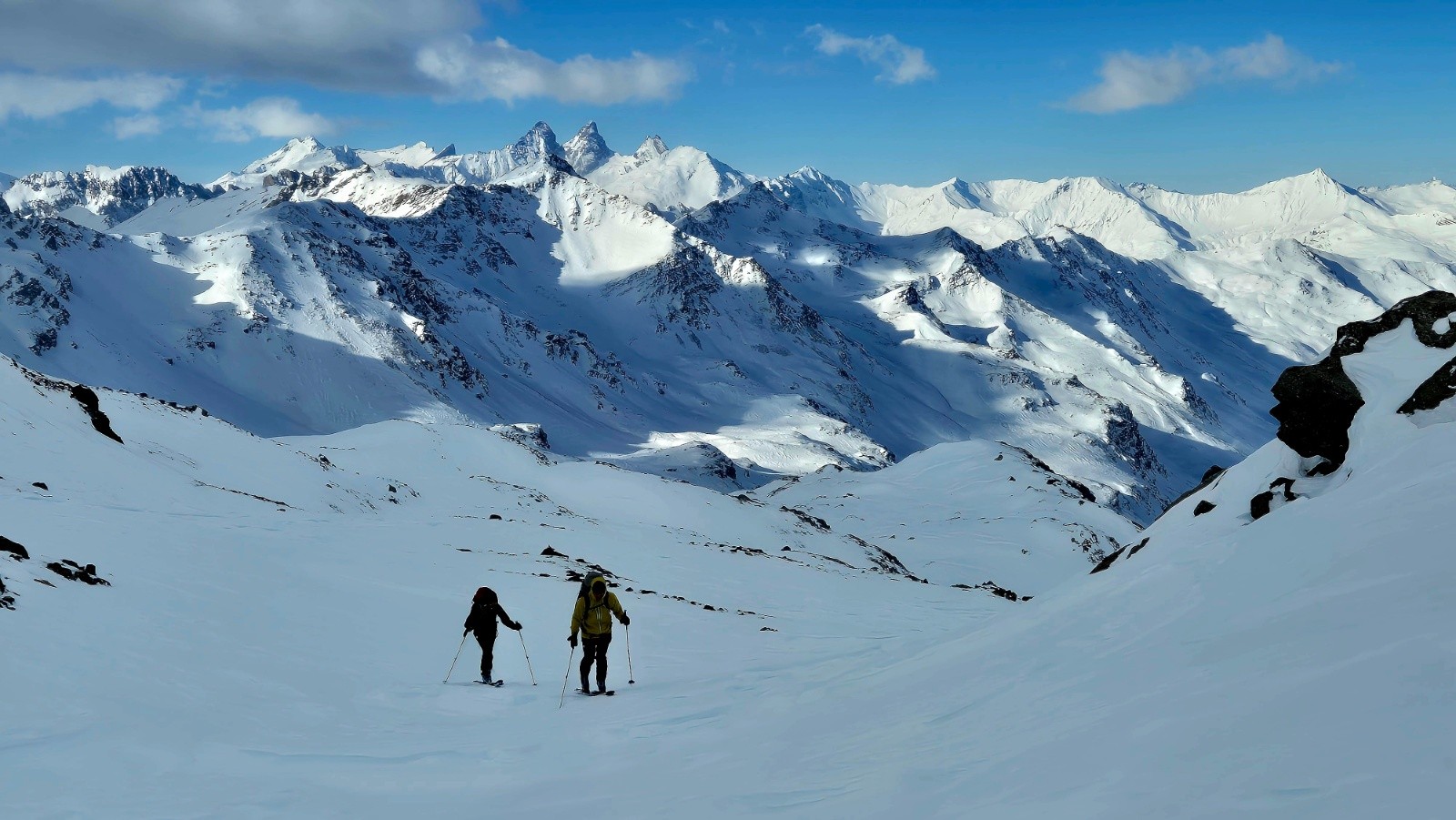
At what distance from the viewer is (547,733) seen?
12.8 metres

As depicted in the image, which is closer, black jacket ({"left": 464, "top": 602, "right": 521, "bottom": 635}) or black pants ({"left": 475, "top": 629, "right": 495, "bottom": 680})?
black pants ({"left": 475, "top": 629, "right": 495, "bottom": 680})

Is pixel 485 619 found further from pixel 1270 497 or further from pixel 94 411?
Result: pixel 94 411

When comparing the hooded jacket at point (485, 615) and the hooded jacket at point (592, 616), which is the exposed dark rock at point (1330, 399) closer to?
the hooded jacket at point (592, 616)

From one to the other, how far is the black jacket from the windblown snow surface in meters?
1.05

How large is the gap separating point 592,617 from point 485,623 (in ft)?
6.71

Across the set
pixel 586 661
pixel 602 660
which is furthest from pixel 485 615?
pixel 602 660

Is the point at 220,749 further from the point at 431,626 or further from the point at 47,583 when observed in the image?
the point at 431,626

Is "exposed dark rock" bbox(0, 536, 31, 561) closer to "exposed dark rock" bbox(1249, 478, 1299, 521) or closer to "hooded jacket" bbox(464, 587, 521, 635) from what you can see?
"hooded jacket" bbox(464, 587, 521, 635)

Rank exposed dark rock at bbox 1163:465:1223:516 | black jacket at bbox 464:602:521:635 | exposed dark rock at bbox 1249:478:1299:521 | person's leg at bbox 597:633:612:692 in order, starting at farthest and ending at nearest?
exposed dark rock at bbox 1163:465:1223:516 → exposed dark rock at bbox 1249:478:1299:521 → black jacket at bbox 464:602:521:635 → person's leg at bbox 597:633:612:692

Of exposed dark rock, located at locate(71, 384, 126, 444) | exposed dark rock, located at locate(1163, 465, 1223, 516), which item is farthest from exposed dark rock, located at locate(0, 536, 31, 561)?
exposed dark rock, located at locate(1163, 465, 1223, 516)

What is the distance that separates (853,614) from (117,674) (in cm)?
2229

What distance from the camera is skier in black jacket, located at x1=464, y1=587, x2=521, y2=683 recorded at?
644 inches

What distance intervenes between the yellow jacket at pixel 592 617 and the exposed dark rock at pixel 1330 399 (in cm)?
1388

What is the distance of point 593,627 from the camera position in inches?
627
